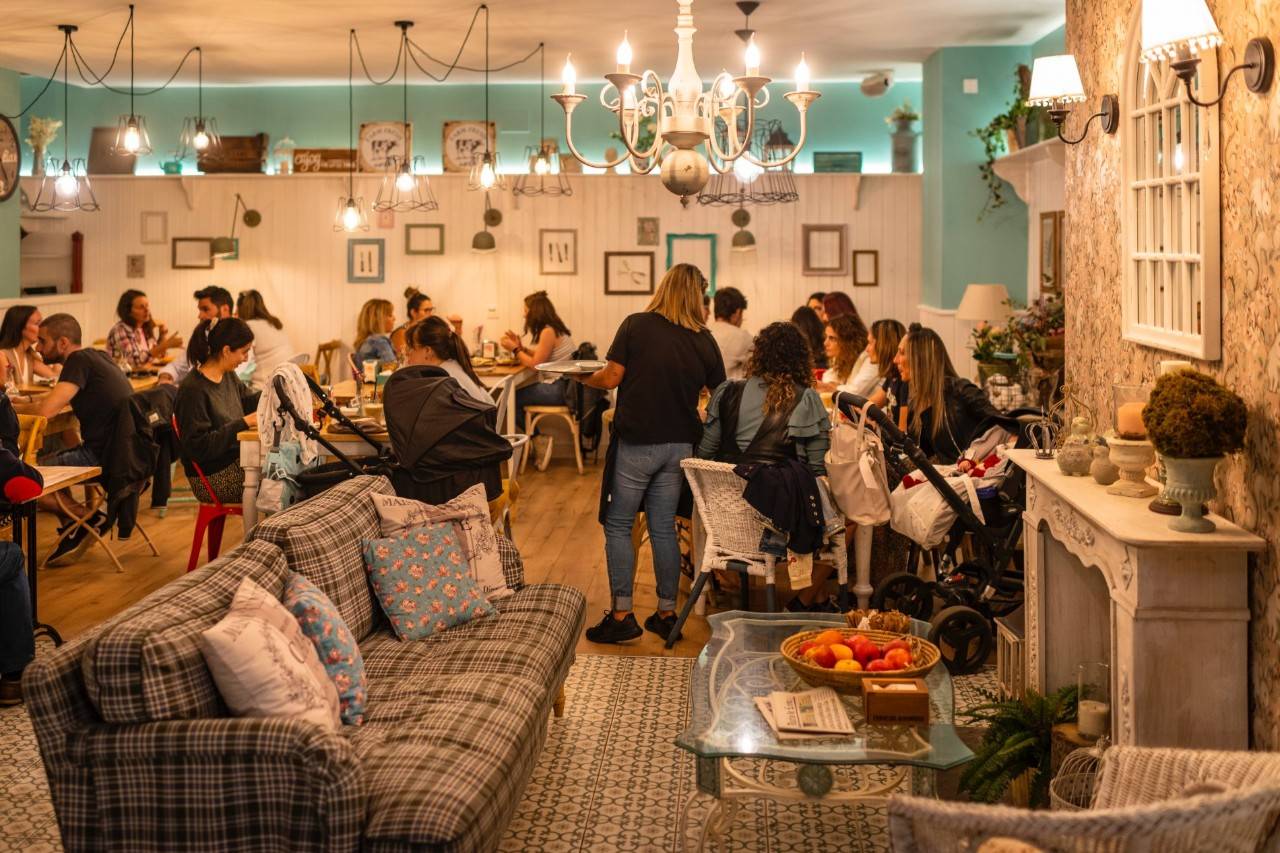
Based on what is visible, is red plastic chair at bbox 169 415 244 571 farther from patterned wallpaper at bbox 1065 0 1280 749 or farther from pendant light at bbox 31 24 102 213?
pendant light at bbox 31 24 102 213

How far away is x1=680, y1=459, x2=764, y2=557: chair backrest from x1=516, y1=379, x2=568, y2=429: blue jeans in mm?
4782

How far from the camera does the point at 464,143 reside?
37.4 feet

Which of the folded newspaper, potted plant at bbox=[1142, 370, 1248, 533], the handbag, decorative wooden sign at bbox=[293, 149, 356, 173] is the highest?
decorative wooden sign at bbox=[293, 149, 356, 173]

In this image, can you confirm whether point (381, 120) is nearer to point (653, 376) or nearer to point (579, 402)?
point (579, 402)

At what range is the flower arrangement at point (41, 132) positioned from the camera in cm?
1059

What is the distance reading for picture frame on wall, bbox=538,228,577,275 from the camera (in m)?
11.4

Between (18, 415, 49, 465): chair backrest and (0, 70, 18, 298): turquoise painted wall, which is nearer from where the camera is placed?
(18, 415, 49, 465): chair backrest

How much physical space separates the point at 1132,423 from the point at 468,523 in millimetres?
2158

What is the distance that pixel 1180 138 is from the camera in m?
3.70

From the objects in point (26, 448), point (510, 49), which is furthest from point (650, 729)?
point (510, 49)

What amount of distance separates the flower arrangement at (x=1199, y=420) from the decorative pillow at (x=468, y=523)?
7.53ft

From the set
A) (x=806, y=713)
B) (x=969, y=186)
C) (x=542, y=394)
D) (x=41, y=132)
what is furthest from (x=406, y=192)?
(x=806, y=713)

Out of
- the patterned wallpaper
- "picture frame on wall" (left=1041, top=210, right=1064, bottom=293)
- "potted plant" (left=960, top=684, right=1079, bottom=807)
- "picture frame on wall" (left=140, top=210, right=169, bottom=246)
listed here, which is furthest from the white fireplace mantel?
"picture frame on wall" (left=140, top=210, right=169, bottom=246)

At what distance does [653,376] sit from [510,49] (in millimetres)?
4884
